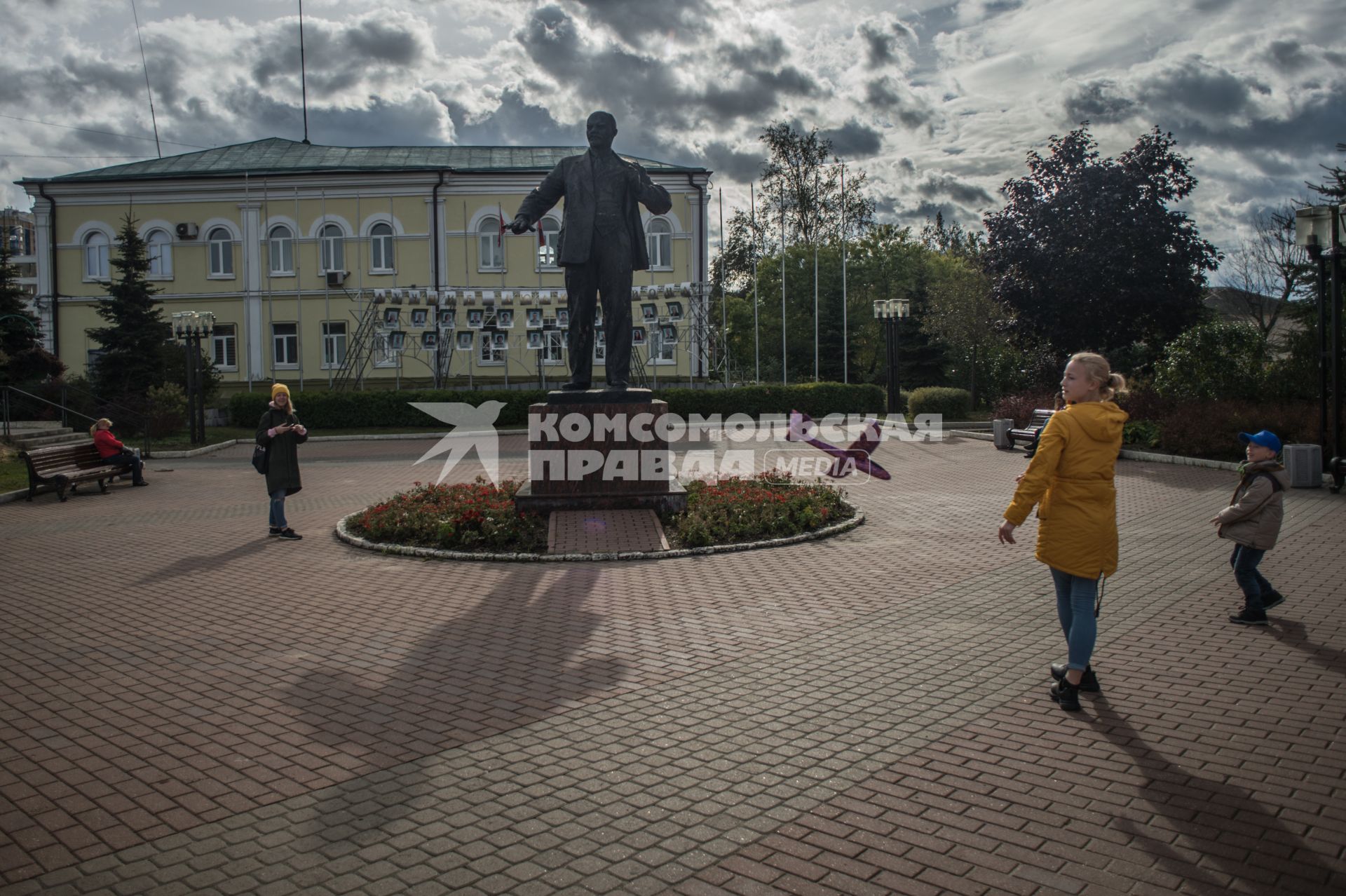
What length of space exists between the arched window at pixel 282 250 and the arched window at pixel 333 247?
1201 millimetres

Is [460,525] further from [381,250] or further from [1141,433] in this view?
[381,250]

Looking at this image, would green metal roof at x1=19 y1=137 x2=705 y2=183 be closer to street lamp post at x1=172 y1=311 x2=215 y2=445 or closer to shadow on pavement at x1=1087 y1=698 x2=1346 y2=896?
street lamp post at x1=172 y1=311 x2=215 y2=445

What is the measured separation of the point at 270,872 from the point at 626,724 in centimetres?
184

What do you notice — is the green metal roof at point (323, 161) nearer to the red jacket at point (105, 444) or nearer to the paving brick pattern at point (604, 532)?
the red jacket at point (105, 444)

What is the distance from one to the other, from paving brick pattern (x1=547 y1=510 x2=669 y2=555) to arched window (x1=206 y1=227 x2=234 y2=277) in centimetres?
3215

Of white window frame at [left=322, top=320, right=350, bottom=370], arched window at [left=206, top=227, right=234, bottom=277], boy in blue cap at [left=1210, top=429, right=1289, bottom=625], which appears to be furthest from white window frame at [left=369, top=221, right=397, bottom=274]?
boy in blue cap at [left=1210, top=429, right=1289, bottom=625]

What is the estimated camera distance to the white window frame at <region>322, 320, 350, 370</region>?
122 feet

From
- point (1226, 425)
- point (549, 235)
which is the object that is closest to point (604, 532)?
point (1226, 425)

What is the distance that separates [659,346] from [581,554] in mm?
25976

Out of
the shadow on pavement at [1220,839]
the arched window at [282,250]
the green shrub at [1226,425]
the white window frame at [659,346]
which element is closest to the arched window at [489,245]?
the white window frame at [659,346]

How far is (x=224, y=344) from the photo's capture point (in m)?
37.6

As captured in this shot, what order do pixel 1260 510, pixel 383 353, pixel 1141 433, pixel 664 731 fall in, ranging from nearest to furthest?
1. pixel 664 731
2. pixel 1260 510
3. pixel 1141 433
4. pixel 383 353

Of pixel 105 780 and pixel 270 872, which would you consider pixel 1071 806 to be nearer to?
pixel 270 872

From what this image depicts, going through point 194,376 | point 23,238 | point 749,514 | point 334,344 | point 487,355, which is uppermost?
point 23,238
